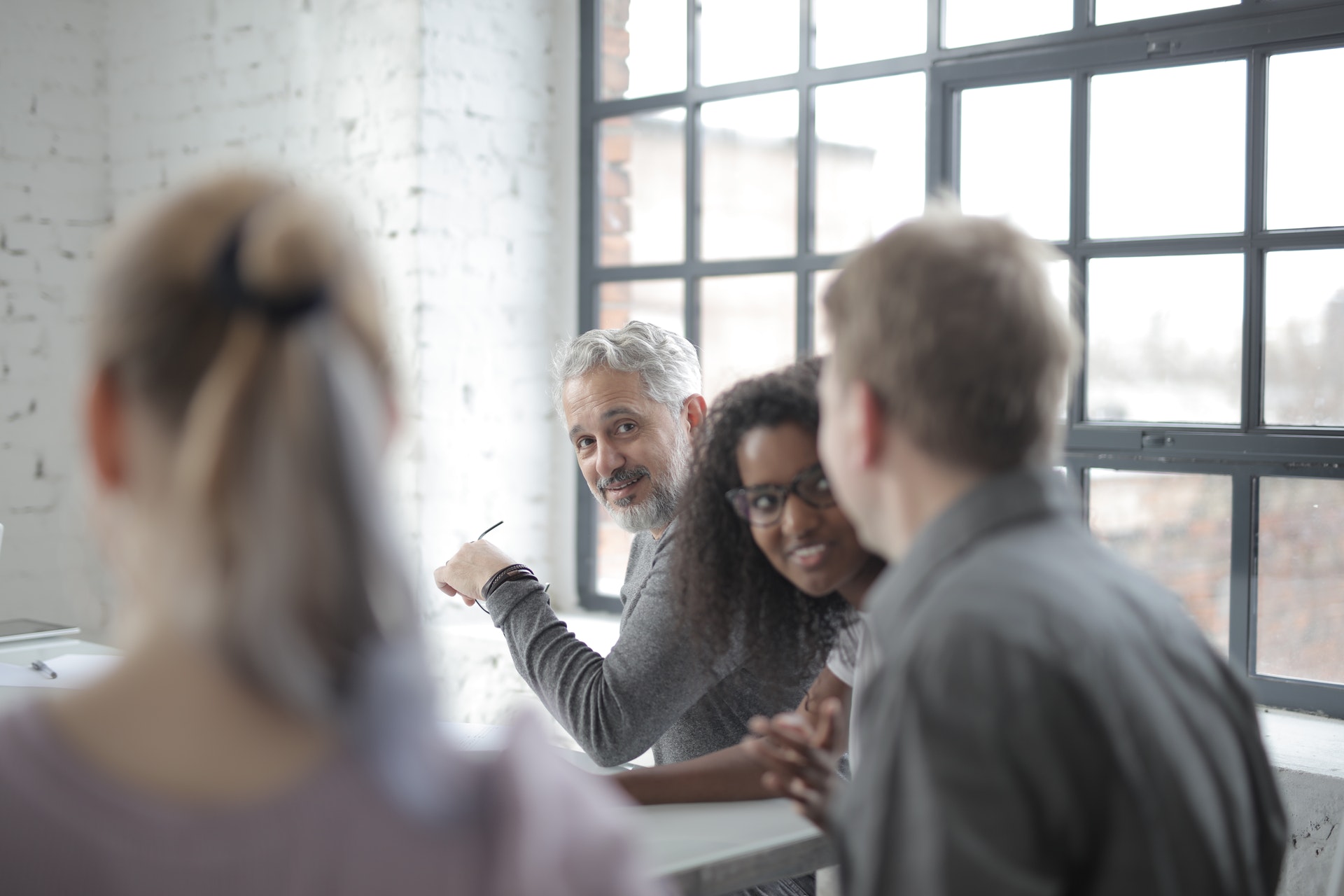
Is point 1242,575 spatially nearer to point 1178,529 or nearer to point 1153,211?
point 1178,529

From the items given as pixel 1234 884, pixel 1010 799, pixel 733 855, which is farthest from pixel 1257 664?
pixel 1010 799

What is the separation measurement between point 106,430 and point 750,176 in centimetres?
306

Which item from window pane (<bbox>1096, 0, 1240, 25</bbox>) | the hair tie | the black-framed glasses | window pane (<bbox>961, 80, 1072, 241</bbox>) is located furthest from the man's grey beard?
window pane (<bbox>1096, 0, 1240, 25</bbox>)

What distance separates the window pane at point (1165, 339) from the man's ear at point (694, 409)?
120cm

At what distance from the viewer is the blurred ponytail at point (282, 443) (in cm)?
68

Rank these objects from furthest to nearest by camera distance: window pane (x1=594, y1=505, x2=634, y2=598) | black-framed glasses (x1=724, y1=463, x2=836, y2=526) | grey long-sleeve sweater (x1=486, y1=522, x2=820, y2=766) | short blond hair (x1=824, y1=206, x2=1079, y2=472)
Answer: window pane (x1=594, y1=505, x2=634, y2=598), grey long-sleeve sweater (x1=486, y1=522, x2=820, y2=766), black-framed glasses (x1=724, y1=463, x2=836, y2=526), short blond hair (x1=824, y1=206, x2=1079, y2=472)

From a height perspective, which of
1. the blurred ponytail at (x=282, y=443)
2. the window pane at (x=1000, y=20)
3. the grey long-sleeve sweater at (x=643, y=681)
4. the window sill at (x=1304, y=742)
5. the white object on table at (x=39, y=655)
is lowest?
the window sill at (x=1304, y=742)

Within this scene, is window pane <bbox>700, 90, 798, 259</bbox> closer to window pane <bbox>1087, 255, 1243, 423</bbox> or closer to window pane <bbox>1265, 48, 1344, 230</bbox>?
window pane <bbox>1087, 255, 1243, 423</bbox>

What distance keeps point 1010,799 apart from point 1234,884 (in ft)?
0.74

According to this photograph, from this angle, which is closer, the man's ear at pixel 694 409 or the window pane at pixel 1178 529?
the man's ear at pixel 694 409

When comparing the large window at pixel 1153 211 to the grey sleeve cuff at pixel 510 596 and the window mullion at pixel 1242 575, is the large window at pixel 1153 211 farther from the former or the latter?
the grey sleeve cuff at pixel 510 596

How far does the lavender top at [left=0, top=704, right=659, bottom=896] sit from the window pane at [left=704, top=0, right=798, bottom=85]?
3146 millimetres

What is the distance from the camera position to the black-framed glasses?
1.52 meters

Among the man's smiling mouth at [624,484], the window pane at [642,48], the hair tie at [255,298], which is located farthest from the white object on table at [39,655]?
the window pane at [642,48]
